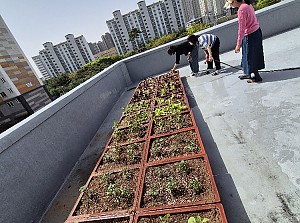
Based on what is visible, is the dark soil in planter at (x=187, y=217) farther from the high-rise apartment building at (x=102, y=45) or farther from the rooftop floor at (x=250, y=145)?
the high-rise apartment building at (x=102, y=45)

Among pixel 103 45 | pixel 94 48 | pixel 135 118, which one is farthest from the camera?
pixel 103 45

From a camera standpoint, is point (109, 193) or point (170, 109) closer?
point (109, 193)

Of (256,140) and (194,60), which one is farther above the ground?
(194,60)

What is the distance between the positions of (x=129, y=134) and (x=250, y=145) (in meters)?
1.51

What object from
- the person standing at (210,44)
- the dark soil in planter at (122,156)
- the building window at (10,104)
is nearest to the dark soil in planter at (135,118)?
the dark soil in planter at (122,156)

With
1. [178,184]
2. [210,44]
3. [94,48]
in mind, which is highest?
[94,48]

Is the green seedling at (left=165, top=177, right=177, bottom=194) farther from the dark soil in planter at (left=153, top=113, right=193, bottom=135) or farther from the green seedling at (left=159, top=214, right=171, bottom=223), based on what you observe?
the dark soil in planter at (left=153, top=113, right=193, bottom=135)

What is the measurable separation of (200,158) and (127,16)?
291 feet

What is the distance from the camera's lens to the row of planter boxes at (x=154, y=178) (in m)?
1.33

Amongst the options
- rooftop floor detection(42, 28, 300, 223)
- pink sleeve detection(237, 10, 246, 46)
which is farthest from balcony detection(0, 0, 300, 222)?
pink sleeve detection(237, 10, 246, 46)

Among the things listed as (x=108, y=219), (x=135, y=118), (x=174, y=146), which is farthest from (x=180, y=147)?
(x=135, y=118)

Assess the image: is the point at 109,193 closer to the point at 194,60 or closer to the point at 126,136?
the point at 126,136

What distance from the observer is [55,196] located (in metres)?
2.28

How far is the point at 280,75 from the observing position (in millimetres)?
3180
